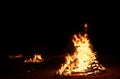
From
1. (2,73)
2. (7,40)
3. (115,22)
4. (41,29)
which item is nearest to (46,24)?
(41,29)

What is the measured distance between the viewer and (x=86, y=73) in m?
21.6

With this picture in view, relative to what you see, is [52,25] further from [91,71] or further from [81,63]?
[91,71]

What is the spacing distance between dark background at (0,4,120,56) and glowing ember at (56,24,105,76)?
18244 mm

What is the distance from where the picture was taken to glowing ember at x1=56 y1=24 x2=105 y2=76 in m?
21.8

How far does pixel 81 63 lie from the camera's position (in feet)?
73.2

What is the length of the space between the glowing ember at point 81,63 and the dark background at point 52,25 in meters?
18.2

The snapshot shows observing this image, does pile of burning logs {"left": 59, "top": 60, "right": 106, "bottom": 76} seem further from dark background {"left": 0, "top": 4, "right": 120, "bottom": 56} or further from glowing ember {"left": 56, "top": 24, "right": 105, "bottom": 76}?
dark background {"left": 0, "top": 4, "right": 120, "bottom": 56}

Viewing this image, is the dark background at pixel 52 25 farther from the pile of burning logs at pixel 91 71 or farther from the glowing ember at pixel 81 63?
the pile of burning logs at pixel 91 71

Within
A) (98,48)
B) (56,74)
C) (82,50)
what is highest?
(98,48)

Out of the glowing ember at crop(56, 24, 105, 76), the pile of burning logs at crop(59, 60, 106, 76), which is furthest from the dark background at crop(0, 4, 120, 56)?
the pile of burning logs at crop(59, 60, 106, 76)

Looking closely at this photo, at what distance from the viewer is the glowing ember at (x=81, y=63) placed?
858 inches

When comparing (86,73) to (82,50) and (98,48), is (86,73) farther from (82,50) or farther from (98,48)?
(98,48)

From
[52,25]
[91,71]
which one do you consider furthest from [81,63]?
[52,25]

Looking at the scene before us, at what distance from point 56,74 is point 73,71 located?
97cm
